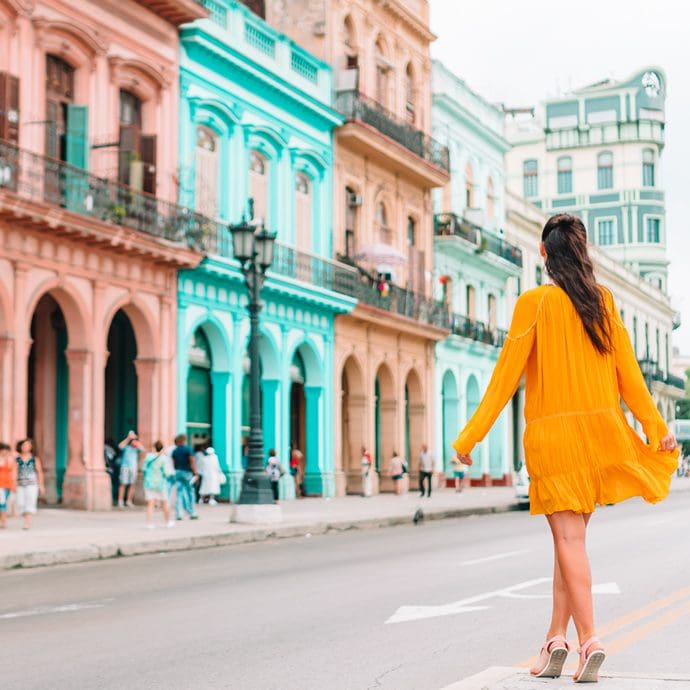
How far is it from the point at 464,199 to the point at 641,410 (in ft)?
139

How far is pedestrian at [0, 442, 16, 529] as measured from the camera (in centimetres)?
2012

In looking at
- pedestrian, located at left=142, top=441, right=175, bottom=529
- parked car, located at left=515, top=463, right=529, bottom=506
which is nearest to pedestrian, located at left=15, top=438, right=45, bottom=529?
pedestrian, located at left=142, top=441, right=175, bottom=529

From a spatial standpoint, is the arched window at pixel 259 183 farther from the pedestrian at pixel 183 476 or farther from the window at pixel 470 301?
the window at pixel 470 301

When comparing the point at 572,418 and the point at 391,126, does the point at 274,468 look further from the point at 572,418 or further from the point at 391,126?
the point at 572,418

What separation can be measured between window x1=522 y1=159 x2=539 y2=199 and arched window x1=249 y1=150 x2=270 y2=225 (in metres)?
50.3

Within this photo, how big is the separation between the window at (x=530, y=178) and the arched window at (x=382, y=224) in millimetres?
42809

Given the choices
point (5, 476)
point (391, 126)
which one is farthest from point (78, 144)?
point (391, 126)

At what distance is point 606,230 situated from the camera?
82.8 meters

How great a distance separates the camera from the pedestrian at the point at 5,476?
66.0 ft

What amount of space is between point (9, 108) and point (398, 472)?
57.9 ft

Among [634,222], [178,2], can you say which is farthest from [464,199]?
[634,222]

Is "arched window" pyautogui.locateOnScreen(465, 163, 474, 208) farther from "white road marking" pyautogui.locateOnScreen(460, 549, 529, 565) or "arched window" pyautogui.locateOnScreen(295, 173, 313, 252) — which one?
"white road marking" pyautogui.locateOnScreen(460, 549, 529, 565)

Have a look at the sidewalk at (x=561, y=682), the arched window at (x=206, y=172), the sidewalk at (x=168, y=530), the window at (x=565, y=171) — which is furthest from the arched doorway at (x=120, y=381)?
the window at (x=565, y=171)

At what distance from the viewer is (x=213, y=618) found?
9750 mm
